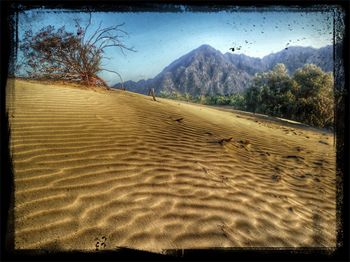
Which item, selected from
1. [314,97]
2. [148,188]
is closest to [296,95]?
[314,97]

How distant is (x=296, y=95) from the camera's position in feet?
65.8

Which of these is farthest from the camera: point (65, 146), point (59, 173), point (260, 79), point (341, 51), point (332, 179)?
point (260, 79)

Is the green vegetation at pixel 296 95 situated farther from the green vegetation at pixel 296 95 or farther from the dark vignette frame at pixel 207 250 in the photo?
the dark vignette frame at pixel 207 250

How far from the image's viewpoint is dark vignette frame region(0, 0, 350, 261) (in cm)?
200

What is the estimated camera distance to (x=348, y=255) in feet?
7.48

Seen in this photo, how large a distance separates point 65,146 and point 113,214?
4.88 feet

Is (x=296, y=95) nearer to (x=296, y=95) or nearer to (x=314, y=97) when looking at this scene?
(x=296, y=95)

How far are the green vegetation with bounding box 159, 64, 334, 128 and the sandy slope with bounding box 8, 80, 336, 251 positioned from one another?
14579 millimetres

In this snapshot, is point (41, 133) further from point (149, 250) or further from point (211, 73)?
point (211, 73)

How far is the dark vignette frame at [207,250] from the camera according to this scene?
200 cm

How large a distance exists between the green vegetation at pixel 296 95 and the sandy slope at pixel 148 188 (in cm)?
1458

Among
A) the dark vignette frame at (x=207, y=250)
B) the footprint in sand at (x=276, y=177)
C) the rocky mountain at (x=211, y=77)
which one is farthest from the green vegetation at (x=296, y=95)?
the rocky mountain at (x=211, y=77)

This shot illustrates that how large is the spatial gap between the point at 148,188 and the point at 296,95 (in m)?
20.2

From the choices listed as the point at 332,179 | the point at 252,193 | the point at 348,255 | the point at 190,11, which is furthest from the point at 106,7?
the point at 332,179
